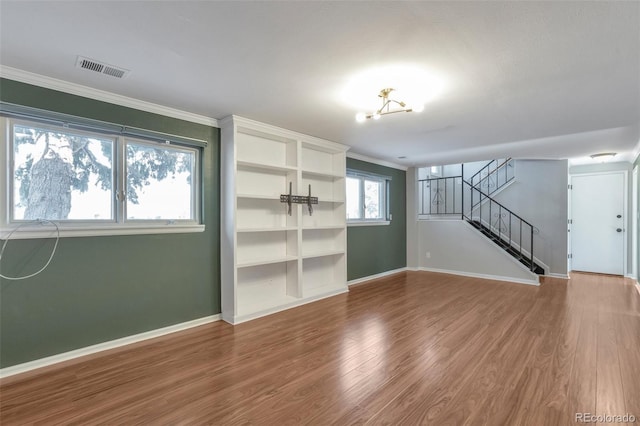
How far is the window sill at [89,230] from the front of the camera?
2432 millimetres

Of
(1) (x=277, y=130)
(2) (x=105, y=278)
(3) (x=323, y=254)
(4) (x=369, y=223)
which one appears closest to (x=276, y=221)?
(3) (x=323, y=254)

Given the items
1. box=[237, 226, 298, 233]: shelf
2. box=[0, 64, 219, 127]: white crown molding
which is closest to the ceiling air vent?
box=[0, 64, 219, 127]: white crown molding

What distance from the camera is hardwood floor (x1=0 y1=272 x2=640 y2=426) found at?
6.40 ft

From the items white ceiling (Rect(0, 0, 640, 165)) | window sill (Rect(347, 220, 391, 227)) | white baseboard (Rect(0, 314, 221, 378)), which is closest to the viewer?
white ceiling (Rect(0, 0, 640, 165))

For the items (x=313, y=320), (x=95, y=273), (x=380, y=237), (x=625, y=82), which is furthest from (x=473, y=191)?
(x=95, y=273)

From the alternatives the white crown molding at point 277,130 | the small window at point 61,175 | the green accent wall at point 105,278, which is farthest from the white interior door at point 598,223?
the small window at point 61,175

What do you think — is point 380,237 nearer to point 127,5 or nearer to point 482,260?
point 482,260

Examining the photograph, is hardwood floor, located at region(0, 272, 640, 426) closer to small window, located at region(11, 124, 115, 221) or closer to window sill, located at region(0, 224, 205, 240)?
window sill, located at region(0, 224, 205, 240)

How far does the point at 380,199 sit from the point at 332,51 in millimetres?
4589

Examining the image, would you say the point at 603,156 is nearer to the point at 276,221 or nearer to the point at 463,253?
the point at 463,253

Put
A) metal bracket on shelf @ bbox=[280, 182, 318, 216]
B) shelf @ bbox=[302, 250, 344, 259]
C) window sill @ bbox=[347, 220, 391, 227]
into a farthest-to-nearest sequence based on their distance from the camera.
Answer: window sill @ bbox=[347, 220, 391, 227] < shelf @ bbox=[302, 250, 344, 259] < metal bracket on shelf @ bbox=[280, 182, 318, 216]

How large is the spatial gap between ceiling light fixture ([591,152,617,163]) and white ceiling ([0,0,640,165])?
2.38m

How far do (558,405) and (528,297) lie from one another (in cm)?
314

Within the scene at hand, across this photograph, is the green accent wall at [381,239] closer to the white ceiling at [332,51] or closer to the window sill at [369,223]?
the window sill at [369,223]
